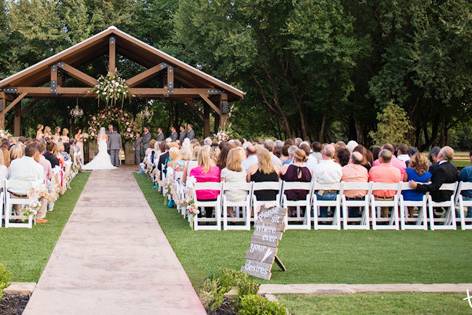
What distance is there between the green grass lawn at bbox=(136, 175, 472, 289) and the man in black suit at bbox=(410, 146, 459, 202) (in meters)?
0.82

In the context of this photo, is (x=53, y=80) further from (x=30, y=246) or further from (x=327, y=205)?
(x=30, y=246)

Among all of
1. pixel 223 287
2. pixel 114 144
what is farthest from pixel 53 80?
pixel 223 287

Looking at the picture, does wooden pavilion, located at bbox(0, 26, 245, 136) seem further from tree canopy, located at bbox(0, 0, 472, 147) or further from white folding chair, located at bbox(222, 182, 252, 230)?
white folding chair, located at bbox(222, 182, 252, 230)

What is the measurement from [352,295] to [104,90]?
68.9 feet

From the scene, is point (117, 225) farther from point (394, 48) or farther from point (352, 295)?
point (394, 48)

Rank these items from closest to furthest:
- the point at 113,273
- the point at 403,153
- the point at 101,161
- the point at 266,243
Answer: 1. the point at 113,273
2. the point at 266,243
3. the point at 403,153
4. the point at 101,161

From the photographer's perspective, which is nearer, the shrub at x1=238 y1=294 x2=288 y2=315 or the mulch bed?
the shrub at x1=238 y1=294 x2=288 y2=315

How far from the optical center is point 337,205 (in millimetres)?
12109

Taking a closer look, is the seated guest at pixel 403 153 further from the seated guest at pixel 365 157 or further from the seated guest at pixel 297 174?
the seated guest at pixel 297 174

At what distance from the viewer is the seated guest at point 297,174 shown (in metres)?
12.5

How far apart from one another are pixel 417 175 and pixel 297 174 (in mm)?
2186

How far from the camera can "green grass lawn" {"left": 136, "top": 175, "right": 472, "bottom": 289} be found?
8.02 metres

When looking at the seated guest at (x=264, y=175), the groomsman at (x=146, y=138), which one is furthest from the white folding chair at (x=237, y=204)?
the groomsman at (x=146, y=138)

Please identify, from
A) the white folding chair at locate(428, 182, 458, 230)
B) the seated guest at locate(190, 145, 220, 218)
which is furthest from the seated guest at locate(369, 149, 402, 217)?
the seated guest at locate(190, 145, 220, 218)
